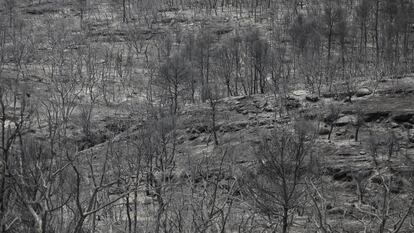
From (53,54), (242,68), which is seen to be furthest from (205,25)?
(53,54)

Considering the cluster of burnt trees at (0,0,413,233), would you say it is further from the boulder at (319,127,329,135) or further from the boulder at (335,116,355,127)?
the boulder at (319,127,329,135)

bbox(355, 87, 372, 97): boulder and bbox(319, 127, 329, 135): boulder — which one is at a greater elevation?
bbox(355, 87, 372, 97): boulder

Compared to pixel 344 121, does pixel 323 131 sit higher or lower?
lower

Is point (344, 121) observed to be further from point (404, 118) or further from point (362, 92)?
point (362, 92)

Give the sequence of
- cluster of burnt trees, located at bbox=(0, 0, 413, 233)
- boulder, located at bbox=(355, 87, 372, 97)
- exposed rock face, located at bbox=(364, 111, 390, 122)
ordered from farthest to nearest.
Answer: cluster of burnt trees, located at bbox=(0, 0, 413, 233), boulder, located at bbox=(355, 87, 372, 97), exposed rock face, located at bbox=(364, 111, 390, 122)

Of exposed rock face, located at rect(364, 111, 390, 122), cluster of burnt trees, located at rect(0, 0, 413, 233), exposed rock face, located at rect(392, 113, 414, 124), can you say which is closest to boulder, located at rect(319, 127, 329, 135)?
exposed rock face, located at rect(364, 111, 390, 122)

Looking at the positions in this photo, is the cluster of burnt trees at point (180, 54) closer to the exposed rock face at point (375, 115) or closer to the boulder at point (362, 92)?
the boulder at point (362, 92)

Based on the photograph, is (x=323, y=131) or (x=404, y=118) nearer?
(x=404, y=118)

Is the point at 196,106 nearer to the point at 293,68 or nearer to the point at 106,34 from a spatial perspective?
the point at 293,68

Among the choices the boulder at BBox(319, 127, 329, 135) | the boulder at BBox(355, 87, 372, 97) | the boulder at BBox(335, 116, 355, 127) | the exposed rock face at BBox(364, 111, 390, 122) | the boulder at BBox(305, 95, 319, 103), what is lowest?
the boulder at BBox(319, 127, 329, 135)

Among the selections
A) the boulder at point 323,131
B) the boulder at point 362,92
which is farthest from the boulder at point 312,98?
the boulder at point 323,131

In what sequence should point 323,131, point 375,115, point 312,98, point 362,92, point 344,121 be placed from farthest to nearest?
point 312,98 < point 362,92 < point 344,121 < point 375,115 < point 323,131

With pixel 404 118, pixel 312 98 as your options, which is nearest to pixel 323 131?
pixel 404 118
